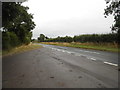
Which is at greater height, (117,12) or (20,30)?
(117,12)

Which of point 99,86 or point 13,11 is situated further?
point 13,11

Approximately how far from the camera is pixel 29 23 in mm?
24656

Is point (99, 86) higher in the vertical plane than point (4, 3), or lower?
lower

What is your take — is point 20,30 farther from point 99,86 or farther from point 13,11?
point 99,86

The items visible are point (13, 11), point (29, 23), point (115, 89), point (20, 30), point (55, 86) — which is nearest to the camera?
point (115, 89)

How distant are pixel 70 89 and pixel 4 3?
33.2ft

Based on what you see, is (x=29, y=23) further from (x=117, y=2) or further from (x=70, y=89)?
(x=70, y=89)

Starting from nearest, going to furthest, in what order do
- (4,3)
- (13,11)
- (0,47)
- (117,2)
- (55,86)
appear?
(55,86) < (4,3) < (13,11) < (0,47) < (117,2)

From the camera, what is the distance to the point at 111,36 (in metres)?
21.2

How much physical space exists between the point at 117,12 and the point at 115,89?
18.9 m

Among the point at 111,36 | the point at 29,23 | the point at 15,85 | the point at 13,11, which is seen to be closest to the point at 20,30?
the point at 29,23

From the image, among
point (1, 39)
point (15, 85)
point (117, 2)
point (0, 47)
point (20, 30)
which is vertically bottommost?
point (15, 85)

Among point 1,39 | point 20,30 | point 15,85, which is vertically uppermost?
point 20,30

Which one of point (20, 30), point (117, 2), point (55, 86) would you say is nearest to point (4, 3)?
point (55, 86)
